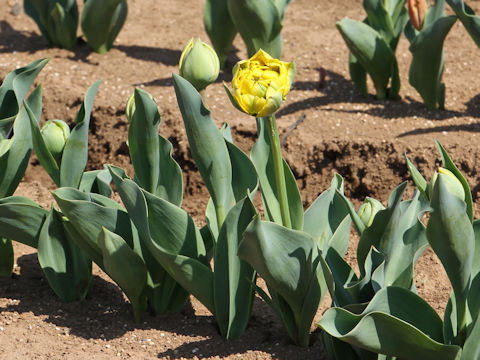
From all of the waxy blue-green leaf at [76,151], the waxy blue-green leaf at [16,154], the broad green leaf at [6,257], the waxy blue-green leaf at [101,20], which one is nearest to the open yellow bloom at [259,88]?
the waxy blue-green leaf at [76,151]

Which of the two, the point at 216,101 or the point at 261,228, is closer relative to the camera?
the point at 261,228

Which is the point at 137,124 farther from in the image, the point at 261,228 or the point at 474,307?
the point at 474,307

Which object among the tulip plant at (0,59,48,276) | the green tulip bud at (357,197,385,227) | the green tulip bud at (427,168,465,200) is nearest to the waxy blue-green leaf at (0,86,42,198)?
the tulip plant at (0,59,48,276)

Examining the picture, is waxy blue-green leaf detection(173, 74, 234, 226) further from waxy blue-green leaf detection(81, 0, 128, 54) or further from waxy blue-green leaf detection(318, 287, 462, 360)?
waxy blue-green leaf detection(81, 0, 128, 54)

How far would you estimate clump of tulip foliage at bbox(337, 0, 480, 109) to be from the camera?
331cm

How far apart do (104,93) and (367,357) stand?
7.32ft

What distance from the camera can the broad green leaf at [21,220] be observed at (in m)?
2.32

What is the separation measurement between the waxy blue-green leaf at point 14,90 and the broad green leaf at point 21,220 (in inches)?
9.8

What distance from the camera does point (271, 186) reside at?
88.0 inches

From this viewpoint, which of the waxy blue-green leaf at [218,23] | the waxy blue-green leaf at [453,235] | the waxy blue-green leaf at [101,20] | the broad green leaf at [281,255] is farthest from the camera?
the waxy blue-green leaf at [101,20]

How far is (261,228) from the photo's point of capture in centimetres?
183

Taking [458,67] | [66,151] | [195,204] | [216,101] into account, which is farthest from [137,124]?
[458,67]

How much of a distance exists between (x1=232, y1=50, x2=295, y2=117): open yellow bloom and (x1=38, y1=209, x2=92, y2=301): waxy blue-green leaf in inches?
32.2

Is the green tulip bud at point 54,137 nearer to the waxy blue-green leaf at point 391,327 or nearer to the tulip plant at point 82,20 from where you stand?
the waxy blue-green leaf at point 391,327
